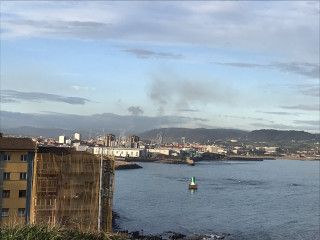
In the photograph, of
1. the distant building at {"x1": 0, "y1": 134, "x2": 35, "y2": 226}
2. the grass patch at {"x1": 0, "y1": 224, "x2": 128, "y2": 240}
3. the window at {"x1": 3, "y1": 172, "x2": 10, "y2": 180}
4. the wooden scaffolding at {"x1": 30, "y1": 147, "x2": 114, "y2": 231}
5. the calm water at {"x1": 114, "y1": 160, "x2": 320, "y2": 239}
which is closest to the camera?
the grass patch at {"x1": 0, "y1": 224, "x2": 128, "y2": 240}

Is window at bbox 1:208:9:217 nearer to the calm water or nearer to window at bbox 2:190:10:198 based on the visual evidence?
window at bbox 2:190:10:198

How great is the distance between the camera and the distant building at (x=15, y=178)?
12914 millimetres

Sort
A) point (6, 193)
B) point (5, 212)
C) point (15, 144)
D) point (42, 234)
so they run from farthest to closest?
point (15, 144) < point (6, 193) < point (5, 212) < point (42, 234)

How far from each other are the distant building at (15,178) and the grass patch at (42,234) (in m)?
8.60

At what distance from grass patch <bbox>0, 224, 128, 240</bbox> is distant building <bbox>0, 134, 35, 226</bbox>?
8.60 metres

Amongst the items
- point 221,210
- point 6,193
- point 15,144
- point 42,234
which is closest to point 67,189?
point 6,193

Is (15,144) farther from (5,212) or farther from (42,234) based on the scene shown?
(42,234)

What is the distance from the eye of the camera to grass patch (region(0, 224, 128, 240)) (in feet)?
14.4

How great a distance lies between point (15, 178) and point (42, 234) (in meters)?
9.13

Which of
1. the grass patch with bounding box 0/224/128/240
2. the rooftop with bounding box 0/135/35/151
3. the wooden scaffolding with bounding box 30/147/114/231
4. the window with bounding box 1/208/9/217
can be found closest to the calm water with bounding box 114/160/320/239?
the wooden scaffolding with bounding box 30/147/114/231

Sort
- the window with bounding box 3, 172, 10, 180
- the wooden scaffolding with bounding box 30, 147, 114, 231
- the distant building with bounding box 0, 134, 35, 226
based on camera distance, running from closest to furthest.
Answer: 1. the wooden scaffolding with bounding box 30, 147, 114, 231
2. the distant building with bounding box 0, 134, 35, 226
3. the window with bounding box 3, 172, 10, 180

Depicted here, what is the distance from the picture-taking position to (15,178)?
1310 cm

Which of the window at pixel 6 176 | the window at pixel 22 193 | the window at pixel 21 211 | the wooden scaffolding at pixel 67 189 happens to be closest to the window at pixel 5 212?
the window at pixel 21 211

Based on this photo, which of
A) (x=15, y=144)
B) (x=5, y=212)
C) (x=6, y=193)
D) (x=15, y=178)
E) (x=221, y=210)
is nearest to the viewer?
(x=5, y=212)
